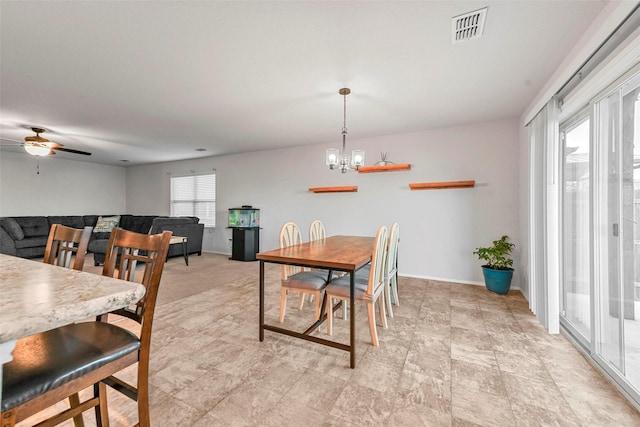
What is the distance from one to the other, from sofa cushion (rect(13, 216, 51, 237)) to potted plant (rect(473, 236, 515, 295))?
8.21 meters

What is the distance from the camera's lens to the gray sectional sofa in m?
4.85

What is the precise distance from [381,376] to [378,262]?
79cm

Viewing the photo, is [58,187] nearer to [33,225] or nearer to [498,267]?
[33,225]

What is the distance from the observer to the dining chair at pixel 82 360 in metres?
0.78

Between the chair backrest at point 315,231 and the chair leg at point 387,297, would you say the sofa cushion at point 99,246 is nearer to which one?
the chair backrest at point 315,231

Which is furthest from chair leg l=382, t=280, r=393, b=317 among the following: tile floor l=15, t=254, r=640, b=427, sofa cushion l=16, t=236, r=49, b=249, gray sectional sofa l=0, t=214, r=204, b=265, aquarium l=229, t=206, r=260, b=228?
sofa cushion l=16, t=236, r=49, b=249

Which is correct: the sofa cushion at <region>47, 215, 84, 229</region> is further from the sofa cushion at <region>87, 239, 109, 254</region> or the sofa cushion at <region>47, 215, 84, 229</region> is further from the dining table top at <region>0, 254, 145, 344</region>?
the dining table top at <region>0, 254, 145, 344</region>

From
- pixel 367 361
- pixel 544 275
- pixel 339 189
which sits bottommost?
pixel 367 361

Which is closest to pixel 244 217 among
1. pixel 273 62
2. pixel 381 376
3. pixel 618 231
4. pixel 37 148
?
pixel 37 148

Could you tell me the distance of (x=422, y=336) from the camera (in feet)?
7.47

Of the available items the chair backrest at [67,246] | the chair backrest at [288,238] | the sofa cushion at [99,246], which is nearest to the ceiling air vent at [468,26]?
the chair backrest at [288,238]

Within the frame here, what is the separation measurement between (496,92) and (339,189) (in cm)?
257

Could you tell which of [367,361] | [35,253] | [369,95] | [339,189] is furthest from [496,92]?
[35,253]

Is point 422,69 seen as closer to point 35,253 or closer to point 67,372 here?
point 67,372
